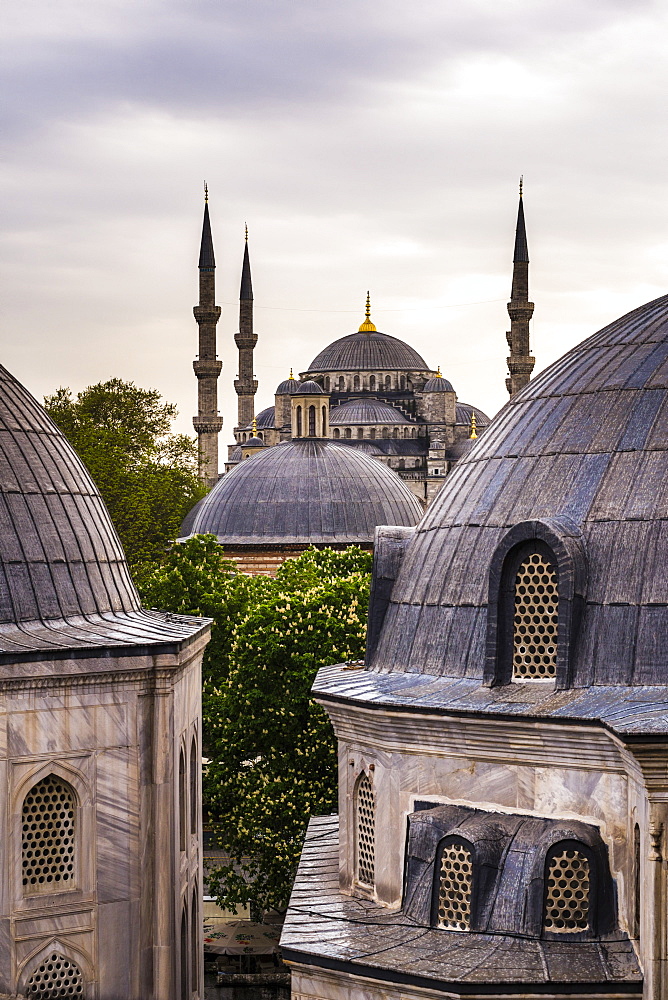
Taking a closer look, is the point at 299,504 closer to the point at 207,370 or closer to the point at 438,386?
the point at 207,370

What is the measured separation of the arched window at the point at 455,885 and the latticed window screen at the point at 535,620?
1.75 metres

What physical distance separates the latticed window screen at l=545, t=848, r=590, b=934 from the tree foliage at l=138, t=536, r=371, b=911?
1021cm

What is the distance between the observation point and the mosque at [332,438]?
49.1 meters

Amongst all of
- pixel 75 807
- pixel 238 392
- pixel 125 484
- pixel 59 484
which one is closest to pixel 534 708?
pixel 75 807

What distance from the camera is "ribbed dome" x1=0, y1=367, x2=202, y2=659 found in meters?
16.0

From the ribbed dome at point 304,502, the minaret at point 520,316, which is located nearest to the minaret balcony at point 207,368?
the minaret at point 520,316

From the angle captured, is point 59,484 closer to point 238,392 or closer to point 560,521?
point 560,521

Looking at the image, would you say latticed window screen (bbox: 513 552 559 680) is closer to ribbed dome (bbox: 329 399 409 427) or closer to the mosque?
the mosque

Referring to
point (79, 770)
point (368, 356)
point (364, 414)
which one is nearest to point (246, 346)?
point (368, 356)

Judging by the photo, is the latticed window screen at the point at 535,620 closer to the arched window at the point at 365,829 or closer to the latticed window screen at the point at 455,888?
the latticed window screen at the point at 455,888

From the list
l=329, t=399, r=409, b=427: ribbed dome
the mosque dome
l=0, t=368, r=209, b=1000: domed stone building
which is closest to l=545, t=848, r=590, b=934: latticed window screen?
the mosque dome

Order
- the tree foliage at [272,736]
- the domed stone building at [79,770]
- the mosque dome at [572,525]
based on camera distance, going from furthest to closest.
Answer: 1. the tree foliage at [272,736]
2. the domed stone building at [79,770]
3. the mosque dome at [572,525]

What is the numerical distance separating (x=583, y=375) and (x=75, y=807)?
7.13m

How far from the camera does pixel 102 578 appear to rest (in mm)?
17531
